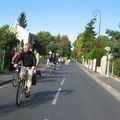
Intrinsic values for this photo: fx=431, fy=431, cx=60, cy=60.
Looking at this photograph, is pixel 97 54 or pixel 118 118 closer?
pixel 118 118

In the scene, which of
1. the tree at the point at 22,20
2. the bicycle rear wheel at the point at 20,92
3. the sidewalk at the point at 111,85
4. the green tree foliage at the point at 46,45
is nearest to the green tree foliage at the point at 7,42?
the sidewalk at the point at 111,85

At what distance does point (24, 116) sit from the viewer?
10945mm

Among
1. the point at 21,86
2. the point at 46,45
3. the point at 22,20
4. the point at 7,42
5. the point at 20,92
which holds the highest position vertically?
the point at 22,20

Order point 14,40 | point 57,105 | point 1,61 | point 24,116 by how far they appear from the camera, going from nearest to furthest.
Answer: point 24,116
point 57,105
point 1,61
point 14,40

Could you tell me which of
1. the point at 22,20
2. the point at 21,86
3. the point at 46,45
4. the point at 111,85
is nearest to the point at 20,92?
the point at 21,86

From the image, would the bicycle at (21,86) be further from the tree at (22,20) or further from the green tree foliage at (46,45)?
the tree at (22,20)

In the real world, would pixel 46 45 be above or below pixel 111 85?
above

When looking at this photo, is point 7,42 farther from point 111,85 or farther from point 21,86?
point 21,86

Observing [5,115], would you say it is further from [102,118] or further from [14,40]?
[14,40]

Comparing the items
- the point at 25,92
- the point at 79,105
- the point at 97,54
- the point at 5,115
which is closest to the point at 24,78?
the point at 25,92

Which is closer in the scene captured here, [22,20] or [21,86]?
[21,86]

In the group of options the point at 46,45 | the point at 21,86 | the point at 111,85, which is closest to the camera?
the point at 21,86

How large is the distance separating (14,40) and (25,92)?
22678 mm

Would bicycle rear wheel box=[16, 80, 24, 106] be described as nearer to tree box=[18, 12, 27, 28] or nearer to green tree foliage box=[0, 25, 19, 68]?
green tree foliage box=[0, 25, 19, 68]
